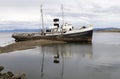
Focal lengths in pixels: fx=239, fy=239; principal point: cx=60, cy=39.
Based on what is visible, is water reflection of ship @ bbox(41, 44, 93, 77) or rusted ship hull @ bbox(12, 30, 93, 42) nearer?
water reflection of ship @ bbox(41, 44, 93, 77)

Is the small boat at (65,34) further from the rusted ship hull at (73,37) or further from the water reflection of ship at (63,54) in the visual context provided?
the water reflection of ship at (63,54)

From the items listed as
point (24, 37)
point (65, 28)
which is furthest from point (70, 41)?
point (24, 37)

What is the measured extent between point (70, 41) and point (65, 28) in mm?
3727

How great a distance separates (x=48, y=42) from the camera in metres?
53.9

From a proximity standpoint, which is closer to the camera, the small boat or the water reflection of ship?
the water reflection of ship

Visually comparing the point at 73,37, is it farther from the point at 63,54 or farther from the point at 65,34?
the point at 63,54

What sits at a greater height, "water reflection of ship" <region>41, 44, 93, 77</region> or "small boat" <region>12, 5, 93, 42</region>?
"small boat" <region>12, 5, 93, 42</region>

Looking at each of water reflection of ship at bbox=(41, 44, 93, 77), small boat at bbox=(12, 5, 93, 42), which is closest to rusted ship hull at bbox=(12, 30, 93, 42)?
small boat at bbox=(12, 5, 93, 42)

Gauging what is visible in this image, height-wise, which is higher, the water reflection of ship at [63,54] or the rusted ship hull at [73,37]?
the rusted ship hull at [73,37]

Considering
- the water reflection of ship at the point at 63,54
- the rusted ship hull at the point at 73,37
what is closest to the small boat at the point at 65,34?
the rusted ship hull at the point at 73,37

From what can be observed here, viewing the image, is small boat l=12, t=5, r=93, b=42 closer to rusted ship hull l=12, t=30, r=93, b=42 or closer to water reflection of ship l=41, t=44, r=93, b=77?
rusted ship hull l=12, t=30, r=93, b=42

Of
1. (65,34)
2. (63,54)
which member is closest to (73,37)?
(65,34)

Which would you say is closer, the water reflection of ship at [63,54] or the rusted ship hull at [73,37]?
the water reflection of ship at [63,54]

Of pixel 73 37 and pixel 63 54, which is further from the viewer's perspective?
pixel 73 37
